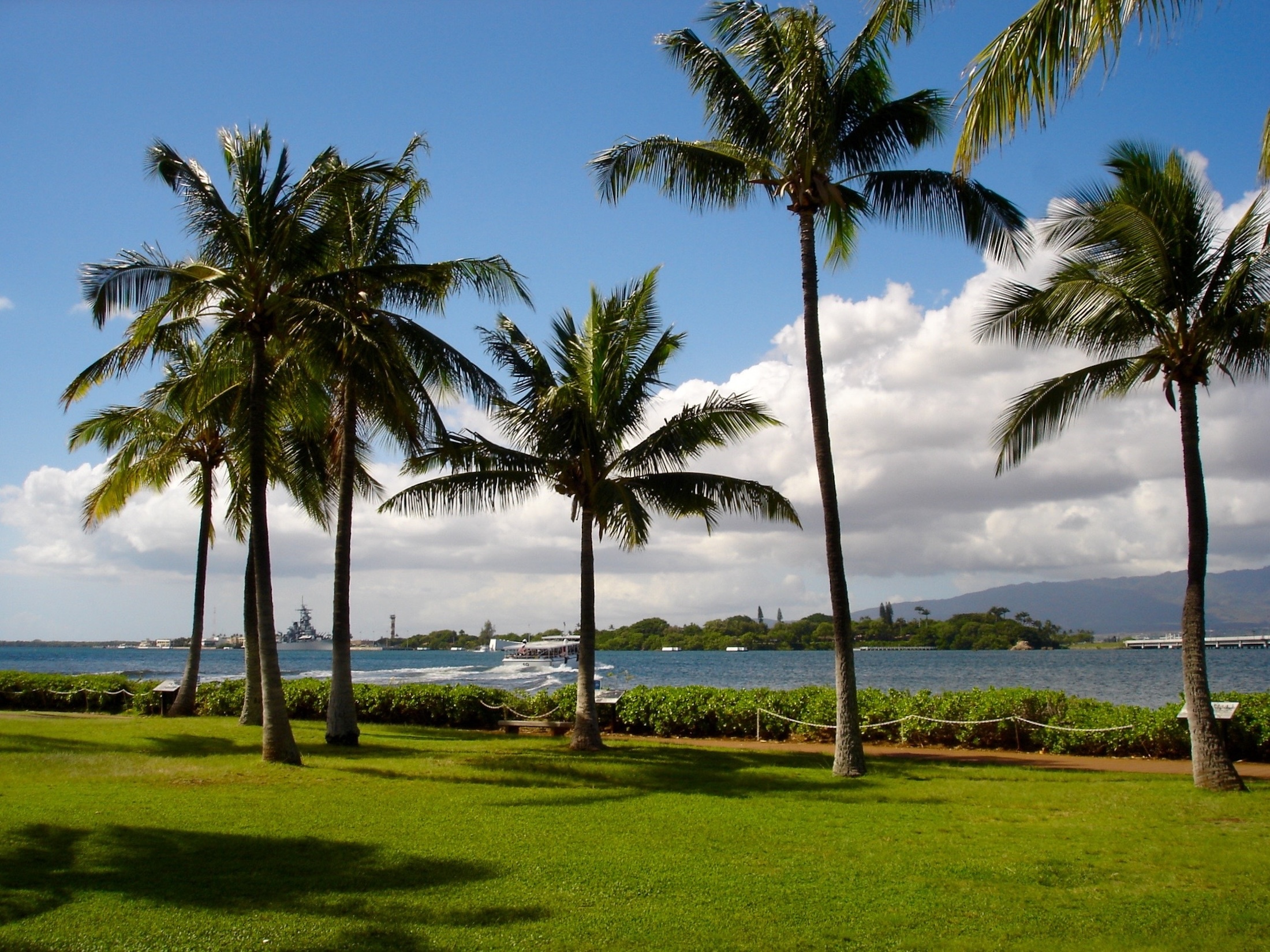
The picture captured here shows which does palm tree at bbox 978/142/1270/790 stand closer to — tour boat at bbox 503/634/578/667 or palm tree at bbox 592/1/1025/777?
palm tree at bbox 592/1/1025/777

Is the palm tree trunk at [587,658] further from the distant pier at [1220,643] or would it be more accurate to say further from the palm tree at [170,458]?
the distant pier at [1220,643]

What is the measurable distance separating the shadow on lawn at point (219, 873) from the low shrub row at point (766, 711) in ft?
42.7

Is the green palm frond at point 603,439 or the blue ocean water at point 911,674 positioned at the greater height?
the green palm frond at point 603,439

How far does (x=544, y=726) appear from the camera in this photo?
2092 cm

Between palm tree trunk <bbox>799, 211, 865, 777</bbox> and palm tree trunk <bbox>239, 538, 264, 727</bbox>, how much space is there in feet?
40.1

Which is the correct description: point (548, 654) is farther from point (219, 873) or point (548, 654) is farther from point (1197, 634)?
point (219, 873)

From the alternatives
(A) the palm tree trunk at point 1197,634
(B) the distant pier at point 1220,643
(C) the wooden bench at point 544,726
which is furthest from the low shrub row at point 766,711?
(B) the distant pier at point 1220,643

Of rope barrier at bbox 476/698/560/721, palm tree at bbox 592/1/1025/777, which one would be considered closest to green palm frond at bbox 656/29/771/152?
palm tree at bbox 592/1/1025/777

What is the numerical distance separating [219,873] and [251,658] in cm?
1426

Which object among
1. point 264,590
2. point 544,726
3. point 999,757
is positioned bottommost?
point 999,757

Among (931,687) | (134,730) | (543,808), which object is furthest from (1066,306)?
(931,687)

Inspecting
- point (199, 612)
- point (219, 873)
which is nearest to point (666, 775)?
point (219, 873)

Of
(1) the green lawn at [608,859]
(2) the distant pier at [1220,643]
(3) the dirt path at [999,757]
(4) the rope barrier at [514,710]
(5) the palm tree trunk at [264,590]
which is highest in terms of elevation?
(5) the palm tree trunk at [264,590]

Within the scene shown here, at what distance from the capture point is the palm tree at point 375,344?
14.2 metres
